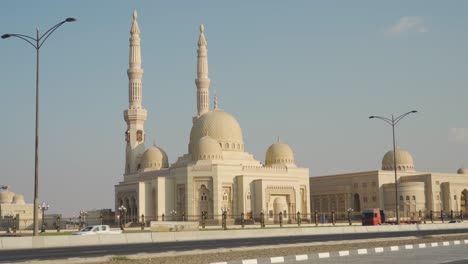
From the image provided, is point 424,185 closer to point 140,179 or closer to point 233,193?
point 233,193

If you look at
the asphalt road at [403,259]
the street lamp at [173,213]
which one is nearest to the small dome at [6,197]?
the street lamp at [173,213]

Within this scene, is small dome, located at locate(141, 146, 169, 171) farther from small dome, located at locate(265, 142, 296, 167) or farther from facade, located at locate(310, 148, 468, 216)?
facade, located at locate(310, 148, 468, 216)

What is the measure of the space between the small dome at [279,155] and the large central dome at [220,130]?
5526mm

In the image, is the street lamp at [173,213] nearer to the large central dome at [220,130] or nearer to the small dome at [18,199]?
the large central dome at [220,130]

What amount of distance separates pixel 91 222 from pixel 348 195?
134 ft

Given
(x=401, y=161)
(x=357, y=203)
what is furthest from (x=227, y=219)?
(x=401, y=161)

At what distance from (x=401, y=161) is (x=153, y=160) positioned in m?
42.7

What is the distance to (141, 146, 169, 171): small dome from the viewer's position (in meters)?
101

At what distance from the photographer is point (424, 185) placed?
107938 millimetres

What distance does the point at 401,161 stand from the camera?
384ft

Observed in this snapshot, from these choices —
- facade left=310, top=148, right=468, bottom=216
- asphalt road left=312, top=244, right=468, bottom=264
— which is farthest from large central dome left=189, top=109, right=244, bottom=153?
asphalt road left=312, top=244, right=468, bottom=264

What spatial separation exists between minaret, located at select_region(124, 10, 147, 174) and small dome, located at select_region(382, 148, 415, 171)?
138ft

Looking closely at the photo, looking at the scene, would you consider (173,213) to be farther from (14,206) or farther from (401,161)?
(14,206)

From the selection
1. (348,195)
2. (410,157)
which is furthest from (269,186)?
(410,157)
